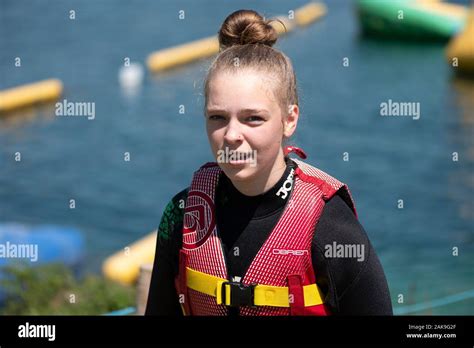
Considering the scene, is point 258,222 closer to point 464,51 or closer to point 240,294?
point 240,294

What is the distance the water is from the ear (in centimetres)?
549

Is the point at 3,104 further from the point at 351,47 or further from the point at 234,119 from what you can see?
the point at 234,119

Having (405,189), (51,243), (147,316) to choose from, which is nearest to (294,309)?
(147,316)

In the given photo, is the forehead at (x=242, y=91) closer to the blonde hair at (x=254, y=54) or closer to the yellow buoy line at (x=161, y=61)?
the blonde hair at (x=254, y=54)

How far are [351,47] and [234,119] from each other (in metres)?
20.5

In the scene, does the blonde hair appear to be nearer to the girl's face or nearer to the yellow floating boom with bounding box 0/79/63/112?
the girl's face

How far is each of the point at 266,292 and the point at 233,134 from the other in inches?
16.6

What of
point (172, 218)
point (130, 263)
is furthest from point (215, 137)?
point (130, 263)

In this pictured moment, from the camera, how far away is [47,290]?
6555 millimetres

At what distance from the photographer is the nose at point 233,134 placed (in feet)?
7.10

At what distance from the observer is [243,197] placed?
233 cm

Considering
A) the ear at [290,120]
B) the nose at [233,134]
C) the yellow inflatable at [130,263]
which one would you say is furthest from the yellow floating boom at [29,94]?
the nose at [233,134]

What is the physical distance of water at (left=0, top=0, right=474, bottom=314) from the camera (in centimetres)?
1174

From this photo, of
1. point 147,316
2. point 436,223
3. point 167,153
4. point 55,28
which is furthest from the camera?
point 55,28
